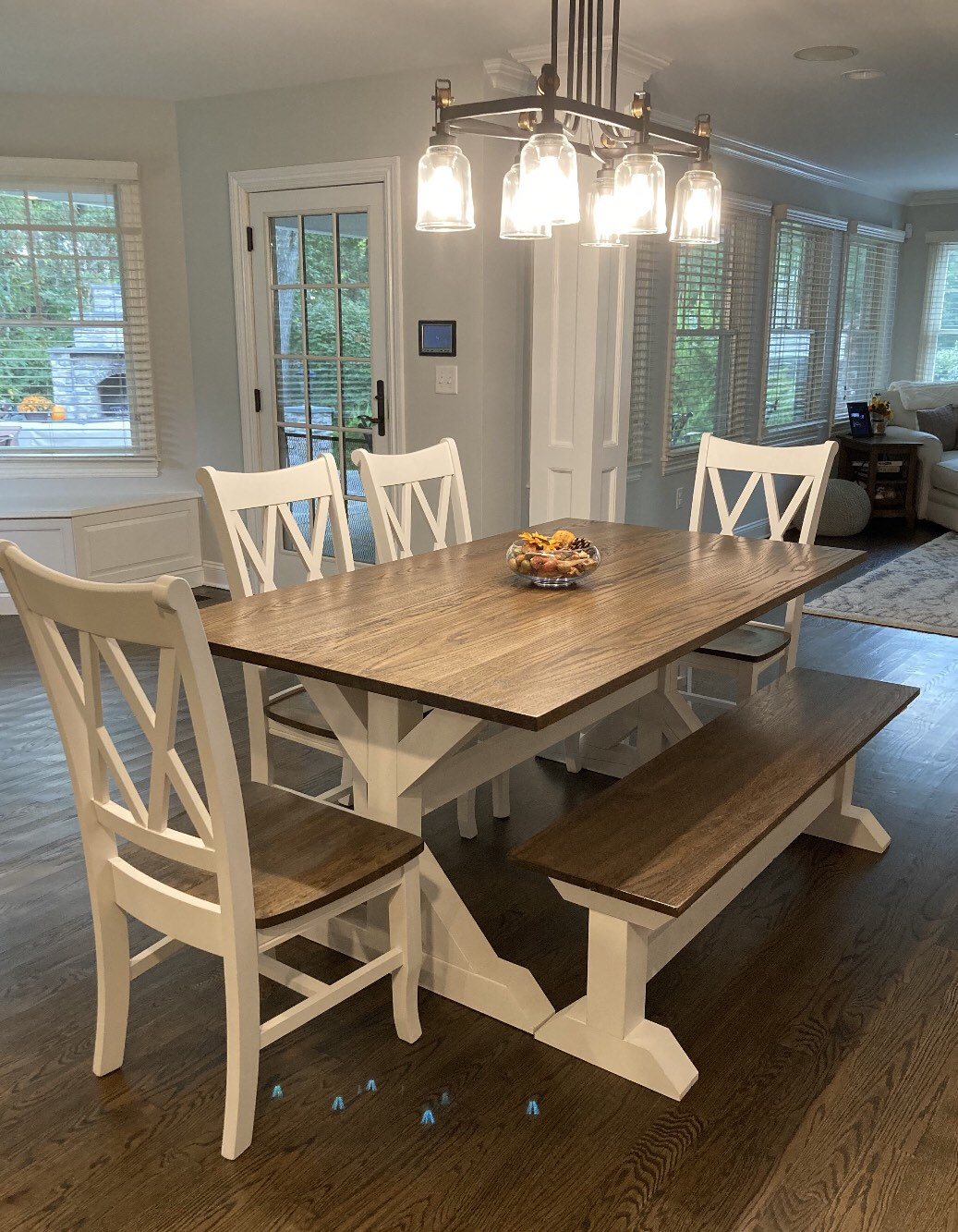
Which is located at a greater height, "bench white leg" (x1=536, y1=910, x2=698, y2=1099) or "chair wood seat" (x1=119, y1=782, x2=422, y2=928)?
"chair wood seat" (x1=119, y1=782, x2=422, y2=928)

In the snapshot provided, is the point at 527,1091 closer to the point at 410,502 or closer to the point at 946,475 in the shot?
the point at 410,502

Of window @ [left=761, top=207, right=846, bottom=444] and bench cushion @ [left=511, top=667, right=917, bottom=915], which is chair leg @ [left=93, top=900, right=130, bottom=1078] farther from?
window @ [left=761, top=207, right=846, bottom=444]

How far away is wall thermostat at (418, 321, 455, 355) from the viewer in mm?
4543

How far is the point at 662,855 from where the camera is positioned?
1.93 metres

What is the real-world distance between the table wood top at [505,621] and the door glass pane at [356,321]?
7.40 feet

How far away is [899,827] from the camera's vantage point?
2973 mm

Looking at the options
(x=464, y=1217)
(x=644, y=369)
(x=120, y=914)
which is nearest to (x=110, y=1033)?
(x=120, y=914)

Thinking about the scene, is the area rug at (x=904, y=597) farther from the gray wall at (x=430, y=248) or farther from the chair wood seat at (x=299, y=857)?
the chair wood seat at (x=299, y=857)

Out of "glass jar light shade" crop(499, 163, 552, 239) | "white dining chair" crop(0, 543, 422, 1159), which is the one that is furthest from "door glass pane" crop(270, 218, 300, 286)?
"white dining chair" crop(0, 543, 422, 1159)

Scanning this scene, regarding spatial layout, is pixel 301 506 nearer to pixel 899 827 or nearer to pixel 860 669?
pixel 860 669

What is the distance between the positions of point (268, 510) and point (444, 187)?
1008mm

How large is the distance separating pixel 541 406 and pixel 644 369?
5.82 feet

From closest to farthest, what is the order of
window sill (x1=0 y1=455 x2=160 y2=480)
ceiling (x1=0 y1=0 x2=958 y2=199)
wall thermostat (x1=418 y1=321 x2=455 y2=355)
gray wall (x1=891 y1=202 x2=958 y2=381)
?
1. ceiling (x1=0 y1=0 x2=958 y2=199)
2. wall thermostat (x1=418 y1=321 x2=455 y2=355)
3. window sill (x1=0 y1=455 x2=160 y2=480)
4. gray wall (x1=891 y1=202 x2=958 y2=381)

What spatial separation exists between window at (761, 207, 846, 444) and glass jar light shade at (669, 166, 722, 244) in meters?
4.93
